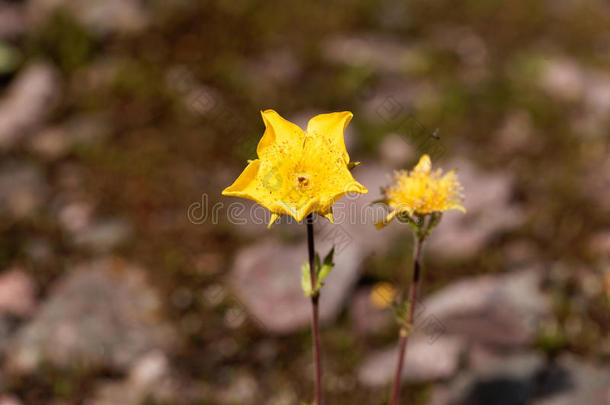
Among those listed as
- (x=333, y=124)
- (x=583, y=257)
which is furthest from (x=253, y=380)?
(x=583, y=257)

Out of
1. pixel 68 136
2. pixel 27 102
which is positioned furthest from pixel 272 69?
pixel 27 102

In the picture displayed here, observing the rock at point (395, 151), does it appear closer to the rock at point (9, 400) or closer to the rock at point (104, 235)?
the rock at point (104, 235)

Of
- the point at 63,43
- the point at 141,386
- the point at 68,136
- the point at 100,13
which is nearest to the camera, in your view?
the point at 141,386

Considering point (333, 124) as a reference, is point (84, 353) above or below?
below

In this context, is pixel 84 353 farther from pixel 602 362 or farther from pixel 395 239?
pixel 602 362

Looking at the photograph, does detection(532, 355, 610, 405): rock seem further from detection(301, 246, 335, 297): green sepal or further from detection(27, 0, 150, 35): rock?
detection(27, 0, 150, 35): rock

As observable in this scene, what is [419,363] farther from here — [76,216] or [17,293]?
[76,216]

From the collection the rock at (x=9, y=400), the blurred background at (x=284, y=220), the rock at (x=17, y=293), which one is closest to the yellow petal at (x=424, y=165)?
the blurred background at (x=284, y=220)

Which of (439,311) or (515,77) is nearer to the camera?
(439,311)
